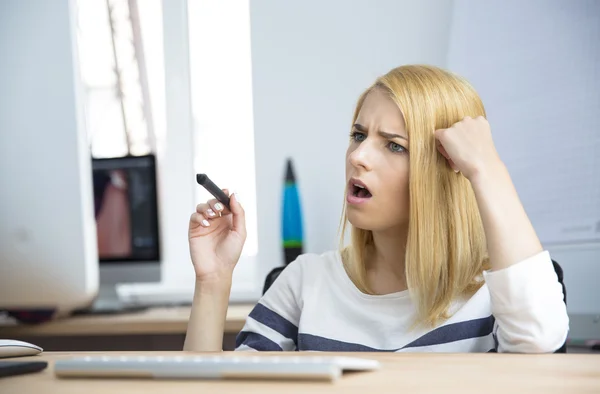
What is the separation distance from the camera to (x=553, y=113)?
1.64 m

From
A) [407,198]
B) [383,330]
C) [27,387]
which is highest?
[407,198]

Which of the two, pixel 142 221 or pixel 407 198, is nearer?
pixel 407 198

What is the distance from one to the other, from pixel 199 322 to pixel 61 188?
0.40m

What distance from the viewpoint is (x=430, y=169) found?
1171 millimetres

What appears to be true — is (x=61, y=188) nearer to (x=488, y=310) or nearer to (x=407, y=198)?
(x=407, y=198)

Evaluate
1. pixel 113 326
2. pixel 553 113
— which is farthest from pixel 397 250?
pixel 113 326

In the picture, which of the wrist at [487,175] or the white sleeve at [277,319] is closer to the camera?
the wrist at [487,175]

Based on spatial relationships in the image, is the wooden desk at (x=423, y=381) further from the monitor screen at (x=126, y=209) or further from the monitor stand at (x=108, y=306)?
the monitor screen at (x=126, y=209)

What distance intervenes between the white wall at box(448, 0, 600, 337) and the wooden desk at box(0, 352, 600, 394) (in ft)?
3.14

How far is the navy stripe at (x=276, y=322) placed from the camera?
121 cm

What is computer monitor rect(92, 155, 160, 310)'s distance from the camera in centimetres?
204

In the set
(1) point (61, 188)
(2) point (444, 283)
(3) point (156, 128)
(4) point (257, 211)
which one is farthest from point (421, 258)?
(3) point (156, 128)

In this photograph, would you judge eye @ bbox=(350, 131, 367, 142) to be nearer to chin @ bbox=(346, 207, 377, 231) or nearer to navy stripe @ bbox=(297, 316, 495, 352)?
chin @ bbox=(346, 207, 377, 231)

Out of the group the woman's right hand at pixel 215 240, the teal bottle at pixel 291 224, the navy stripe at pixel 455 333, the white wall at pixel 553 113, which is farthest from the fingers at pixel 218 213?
the white wall at pixel 553 113
